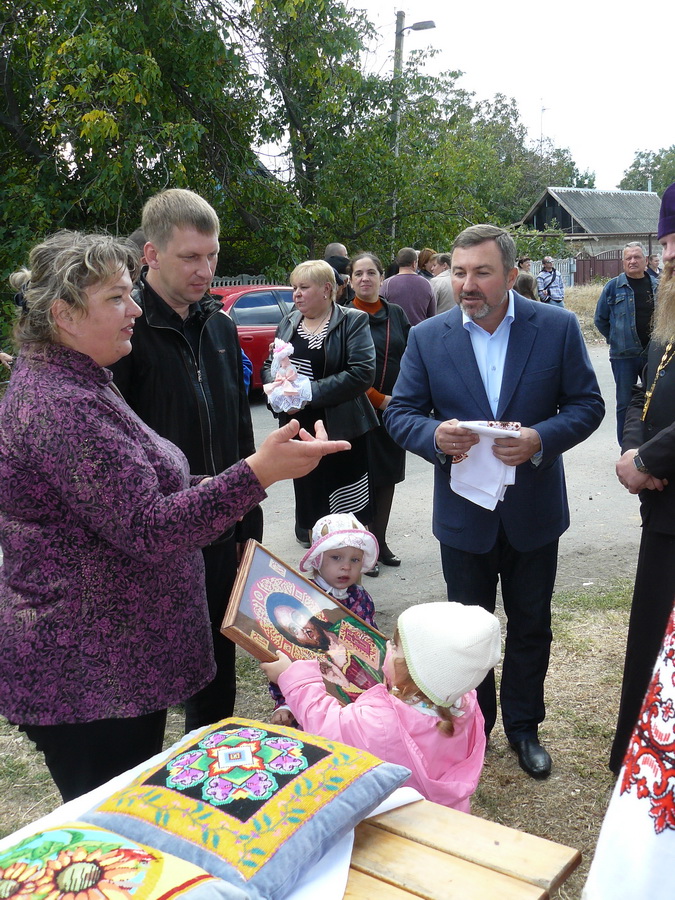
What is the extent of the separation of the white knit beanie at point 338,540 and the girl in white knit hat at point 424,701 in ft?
3.42

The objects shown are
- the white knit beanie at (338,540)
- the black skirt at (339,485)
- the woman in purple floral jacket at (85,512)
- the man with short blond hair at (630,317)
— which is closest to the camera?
the woman in purple floral jacket at (85,512)

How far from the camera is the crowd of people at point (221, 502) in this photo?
1921 millimetres

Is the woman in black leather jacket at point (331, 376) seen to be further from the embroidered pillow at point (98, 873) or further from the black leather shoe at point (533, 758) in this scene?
the embroidered pillow at point (98, 873)

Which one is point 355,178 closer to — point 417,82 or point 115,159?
point 417,82

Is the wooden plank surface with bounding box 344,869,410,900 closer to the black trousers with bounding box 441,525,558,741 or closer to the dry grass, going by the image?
the dry grass

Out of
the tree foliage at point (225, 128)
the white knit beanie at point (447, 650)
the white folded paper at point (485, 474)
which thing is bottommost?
the white knit beanie at point (447, 650)

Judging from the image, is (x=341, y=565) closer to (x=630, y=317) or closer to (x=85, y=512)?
(x=85, y=512)

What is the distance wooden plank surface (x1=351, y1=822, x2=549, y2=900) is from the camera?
171 centimetres

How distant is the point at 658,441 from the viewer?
2740 mm

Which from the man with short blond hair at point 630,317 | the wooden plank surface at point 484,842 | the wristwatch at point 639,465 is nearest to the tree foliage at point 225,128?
the man with short blond hair at point 630,317

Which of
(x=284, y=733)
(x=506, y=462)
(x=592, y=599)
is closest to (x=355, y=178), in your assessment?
(x=592, y=599)

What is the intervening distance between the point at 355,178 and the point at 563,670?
51.2 feet

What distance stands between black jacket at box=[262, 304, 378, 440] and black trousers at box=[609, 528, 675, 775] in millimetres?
2269

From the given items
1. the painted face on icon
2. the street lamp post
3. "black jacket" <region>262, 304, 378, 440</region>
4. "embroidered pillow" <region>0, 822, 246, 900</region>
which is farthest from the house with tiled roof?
"embroidered pillow" <region>0, 822, 246, 900</region>
